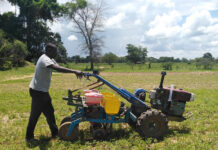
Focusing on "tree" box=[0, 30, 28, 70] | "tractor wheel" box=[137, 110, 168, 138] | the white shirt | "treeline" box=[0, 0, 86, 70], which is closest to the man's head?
the white shirt

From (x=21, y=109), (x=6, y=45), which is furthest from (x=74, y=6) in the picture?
(x=21, y=109)

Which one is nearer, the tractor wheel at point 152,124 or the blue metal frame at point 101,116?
the blue metal frame at point 101,116

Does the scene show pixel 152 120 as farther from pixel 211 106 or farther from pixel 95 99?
pixel 211 106

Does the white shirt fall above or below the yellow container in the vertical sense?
above

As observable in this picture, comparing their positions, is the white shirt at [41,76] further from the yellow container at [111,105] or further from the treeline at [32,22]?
the treeline at [32,22]

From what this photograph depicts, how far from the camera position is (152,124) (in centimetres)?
440

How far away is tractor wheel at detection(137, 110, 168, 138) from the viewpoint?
14.1 ft

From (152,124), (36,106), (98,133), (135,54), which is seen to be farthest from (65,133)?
(135,54)

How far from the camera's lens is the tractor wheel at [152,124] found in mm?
4293

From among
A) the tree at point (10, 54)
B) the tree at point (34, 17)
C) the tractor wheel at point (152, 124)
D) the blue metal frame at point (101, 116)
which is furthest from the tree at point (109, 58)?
the tractor wheel at point (152, 124)

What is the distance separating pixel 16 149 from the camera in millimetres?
3803

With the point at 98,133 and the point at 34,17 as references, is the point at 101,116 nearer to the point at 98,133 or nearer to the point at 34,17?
the point at 98,133

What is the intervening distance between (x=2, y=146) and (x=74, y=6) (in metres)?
41.6

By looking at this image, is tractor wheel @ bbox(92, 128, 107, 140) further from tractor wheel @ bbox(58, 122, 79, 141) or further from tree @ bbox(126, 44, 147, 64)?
tree @ bbox(126, 44, 147, 64)
